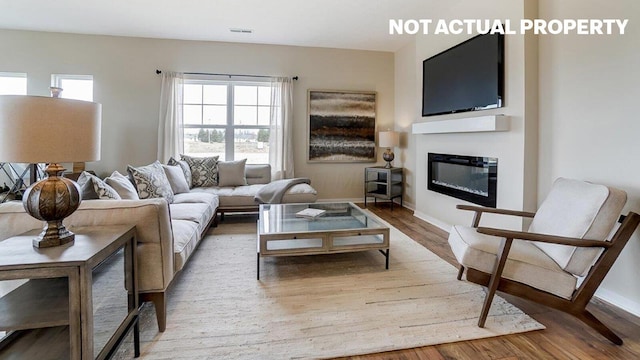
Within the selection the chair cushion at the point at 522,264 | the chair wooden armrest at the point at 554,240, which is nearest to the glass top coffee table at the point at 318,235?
the chair cushion at the point at 522,264

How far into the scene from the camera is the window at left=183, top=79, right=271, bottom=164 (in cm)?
510

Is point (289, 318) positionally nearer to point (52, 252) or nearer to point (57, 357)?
point (57, 357)

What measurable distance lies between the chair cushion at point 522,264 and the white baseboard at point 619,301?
0.66 meters

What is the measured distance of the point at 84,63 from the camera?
4.73m

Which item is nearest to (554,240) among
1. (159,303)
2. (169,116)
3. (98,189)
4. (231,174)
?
(159,303)

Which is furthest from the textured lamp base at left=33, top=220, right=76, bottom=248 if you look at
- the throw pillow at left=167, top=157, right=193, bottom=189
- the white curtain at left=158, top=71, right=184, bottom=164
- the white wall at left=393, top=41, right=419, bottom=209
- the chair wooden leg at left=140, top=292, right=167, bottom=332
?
the white wall at left=393, top=41, right=419, bottom=209

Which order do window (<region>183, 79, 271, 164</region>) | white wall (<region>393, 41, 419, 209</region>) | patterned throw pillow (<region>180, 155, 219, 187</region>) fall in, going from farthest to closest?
window (<region>183, 79, 271, 164</region>) → white wall (<region>393, 41, 419, 209</region>) → patterned throw pillow (<region>180, 155, 219, 187</region>)

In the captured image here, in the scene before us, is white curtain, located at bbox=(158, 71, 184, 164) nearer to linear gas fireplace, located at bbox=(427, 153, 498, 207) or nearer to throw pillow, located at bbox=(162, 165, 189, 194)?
throw pillow, located at bbox=(162, 165, 189, 194)

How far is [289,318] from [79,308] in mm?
1109

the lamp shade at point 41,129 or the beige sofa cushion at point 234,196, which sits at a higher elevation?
the lamp shade at point 41,129

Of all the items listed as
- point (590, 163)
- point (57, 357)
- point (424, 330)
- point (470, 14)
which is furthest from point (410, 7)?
point (57, 357)

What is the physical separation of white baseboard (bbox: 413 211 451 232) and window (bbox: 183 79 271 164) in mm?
2615

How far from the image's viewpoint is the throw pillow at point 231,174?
451 cm

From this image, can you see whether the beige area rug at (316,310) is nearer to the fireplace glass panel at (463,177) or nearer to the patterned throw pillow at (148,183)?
the patterned throw pillow at (148,183)
